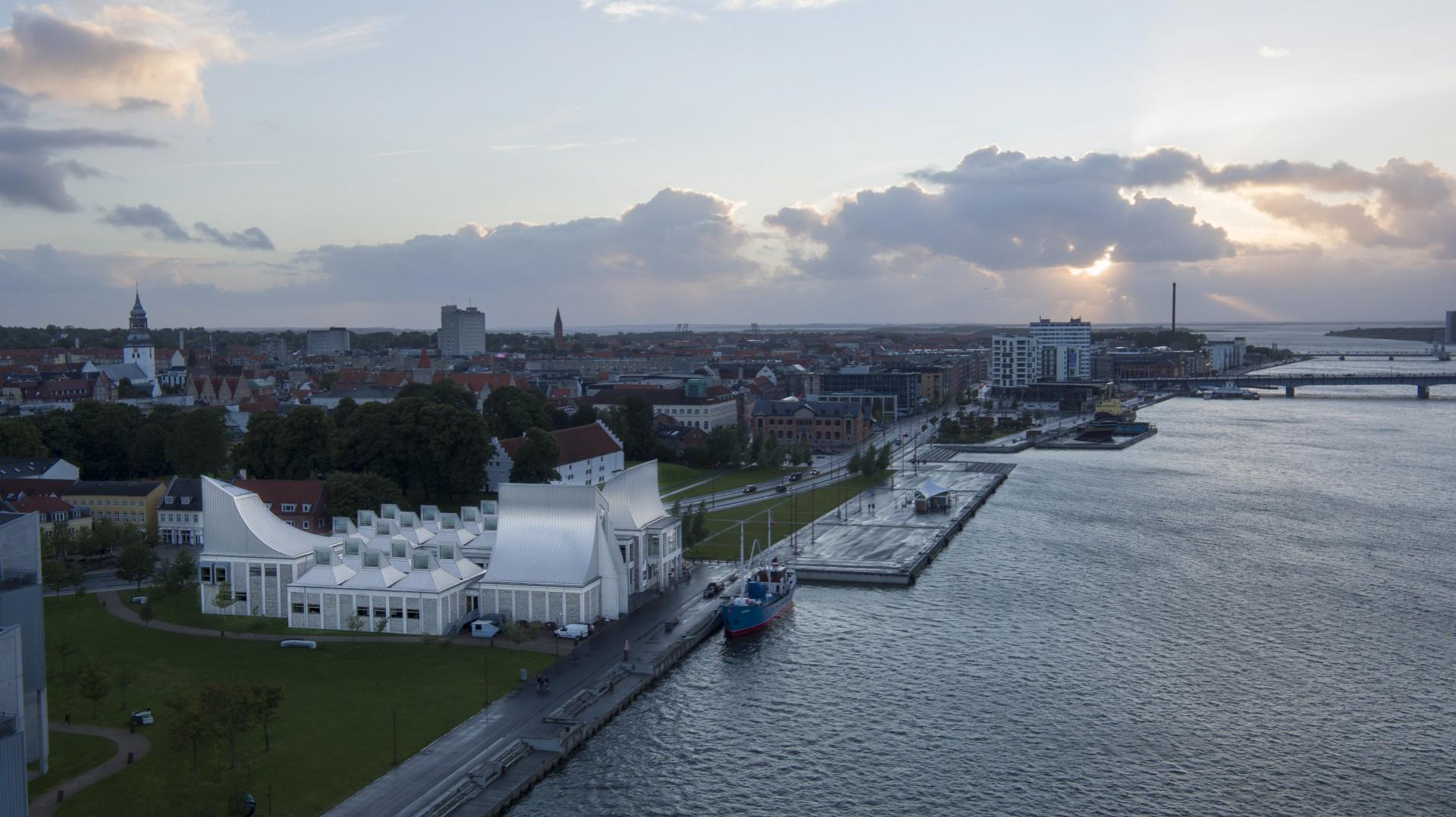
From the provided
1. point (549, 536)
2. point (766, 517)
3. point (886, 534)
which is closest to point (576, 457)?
point (766, 517)

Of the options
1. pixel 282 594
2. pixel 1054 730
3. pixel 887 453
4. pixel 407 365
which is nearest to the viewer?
pixel 1054 730

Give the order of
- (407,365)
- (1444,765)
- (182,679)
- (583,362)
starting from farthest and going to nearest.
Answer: (583,362), (407,365), (182,679), (1444,765)

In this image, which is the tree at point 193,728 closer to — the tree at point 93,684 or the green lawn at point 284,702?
the green lawn at point 284,702

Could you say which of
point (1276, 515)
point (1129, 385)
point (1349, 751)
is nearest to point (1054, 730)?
point (1349, 751)

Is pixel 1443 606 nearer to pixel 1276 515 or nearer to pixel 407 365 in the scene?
pixel 1276 515

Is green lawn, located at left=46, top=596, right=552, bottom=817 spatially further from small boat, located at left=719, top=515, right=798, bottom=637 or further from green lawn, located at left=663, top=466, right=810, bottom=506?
green lawn, located at left=663, top=466, right=810, bottom=506

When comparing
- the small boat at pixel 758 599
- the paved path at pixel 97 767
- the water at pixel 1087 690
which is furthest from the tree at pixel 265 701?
the small boat at pixel 758 599

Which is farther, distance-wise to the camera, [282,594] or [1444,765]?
[282,594]
